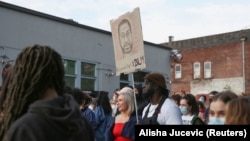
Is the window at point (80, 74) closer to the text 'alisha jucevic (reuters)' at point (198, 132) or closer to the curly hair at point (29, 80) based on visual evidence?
the text 'alisha jucevic (reuters)' at point (198, 132)

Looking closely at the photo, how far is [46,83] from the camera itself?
2.18 m

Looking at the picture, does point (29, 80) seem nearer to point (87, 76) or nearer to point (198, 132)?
point (198, 132)

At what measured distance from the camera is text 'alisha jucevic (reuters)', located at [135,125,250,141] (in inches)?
123

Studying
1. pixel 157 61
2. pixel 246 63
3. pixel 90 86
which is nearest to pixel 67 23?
pixel 90 86

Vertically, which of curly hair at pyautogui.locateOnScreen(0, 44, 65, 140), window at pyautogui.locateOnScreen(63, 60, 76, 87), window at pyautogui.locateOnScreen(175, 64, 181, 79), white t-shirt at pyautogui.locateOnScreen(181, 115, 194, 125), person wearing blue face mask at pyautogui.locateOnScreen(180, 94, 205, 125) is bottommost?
white t-shirt at pyautogui.locateOnScreen(181, 115, 194, 125)

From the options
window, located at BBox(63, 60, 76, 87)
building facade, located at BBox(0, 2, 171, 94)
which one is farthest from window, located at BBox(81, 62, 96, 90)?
window, located at BBox(63, 60, 76, 87)

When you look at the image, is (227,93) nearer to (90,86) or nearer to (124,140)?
(124,140)

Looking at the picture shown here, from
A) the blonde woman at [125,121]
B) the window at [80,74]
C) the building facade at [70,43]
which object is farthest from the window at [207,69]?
the blonde woman at [125,121]

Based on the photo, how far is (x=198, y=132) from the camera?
10.5ft

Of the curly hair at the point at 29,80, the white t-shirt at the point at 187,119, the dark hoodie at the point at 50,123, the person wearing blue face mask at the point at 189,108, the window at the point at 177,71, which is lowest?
the white t-shirt at the point at 187,119

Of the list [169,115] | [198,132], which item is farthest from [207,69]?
[198,132]

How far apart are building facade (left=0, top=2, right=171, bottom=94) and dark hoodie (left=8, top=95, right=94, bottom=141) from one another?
10915mm

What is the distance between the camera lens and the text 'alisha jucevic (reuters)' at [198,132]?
10.3 ft

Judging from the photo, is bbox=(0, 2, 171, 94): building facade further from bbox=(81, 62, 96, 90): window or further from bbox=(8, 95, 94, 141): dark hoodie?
bbox=(8, 95, 94, 141): dark hoodie
